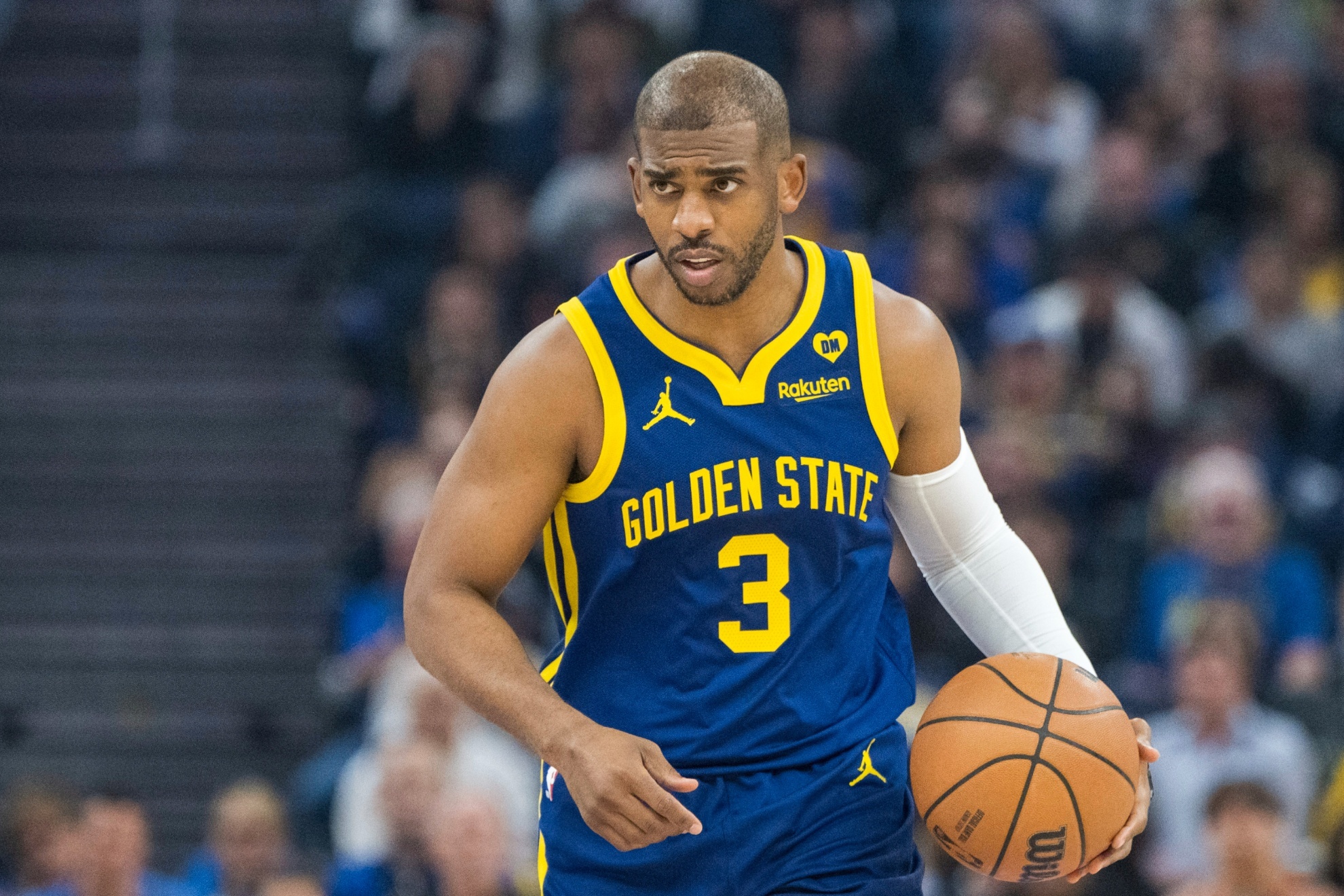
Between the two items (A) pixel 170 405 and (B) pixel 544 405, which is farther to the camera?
(A) pixel 170 405

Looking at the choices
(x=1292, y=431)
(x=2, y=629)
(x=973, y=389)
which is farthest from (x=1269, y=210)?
(x=2, y=629)

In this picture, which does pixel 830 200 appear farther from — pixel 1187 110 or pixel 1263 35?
pixel 1263 35

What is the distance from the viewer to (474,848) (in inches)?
246

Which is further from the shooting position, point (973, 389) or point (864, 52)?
point (864, 52)

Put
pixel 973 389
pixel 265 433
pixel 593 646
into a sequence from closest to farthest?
pixel 593 646 → pixel 973 389 → pixel 265 433

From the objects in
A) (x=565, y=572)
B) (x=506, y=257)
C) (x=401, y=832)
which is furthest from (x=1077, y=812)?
(x=506, y=257)

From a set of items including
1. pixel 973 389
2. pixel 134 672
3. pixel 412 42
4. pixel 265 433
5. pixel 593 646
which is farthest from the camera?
pixel 412 42

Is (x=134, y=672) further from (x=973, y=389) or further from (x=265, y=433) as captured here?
(x=973, y=389)

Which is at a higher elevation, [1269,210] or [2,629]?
[1269,210]

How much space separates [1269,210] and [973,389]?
191 cm

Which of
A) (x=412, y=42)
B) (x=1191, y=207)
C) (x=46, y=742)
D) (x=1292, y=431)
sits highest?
(x=412, y=42)

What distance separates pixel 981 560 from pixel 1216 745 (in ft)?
11.2

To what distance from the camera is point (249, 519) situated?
9281mm

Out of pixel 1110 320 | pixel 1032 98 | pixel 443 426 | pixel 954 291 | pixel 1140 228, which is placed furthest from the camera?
pixel 1032 98
